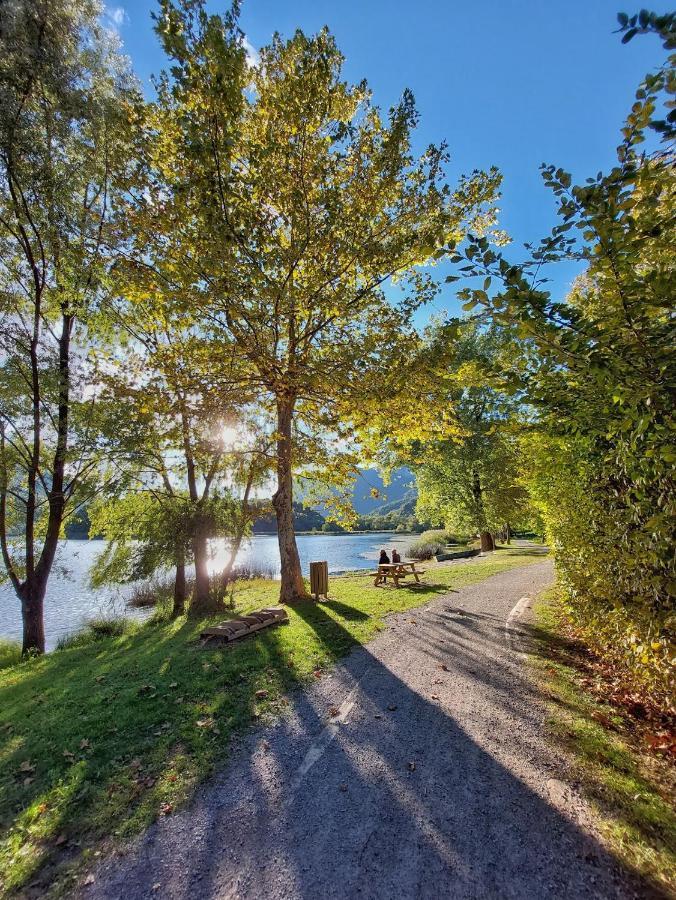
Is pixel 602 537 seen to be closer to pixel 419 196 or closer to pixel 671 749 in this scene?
pixel 671 749

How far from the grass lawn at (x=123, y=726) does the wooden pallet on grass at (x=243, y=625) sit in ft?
1.13

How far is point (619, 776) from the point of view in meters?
3.77

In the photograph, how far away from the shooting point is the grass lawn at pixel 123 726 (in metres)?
3.36

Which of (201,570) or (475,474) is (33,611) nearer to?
(201,570)

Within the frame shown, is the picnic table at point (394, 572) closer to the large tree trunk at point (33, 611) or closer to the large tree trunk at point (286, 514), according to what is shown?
the large tree trunk at point (286, 514)

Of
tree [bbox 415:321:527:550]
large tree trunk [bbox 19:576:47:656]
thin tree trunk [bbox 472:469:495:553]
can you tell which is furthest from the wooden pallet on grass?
thin tree trunk [bbox 472:469:495:553]

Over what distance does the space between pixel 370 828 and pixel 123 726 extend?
11.8 feet

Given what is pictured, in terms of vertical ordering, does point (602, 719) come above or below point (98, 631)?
above

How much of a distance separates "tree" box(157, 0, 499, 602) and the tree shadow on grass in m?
7.08

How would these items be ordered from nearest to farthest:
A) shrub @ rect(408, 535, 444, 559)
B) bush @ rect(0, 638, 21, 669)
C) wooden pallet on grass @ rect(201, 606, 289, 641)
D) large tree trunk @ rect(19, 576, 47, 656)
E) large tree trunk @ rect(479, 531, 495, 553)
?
wooden pallet on grass @ rect(201, 606, 289, 641) < bush @ rect(0, 638, 21, 669) < large tree trunk @ rect(19, 576, 47, 656) < large tree trunk @ rect(479, 531, 495, 553) < shrub @ rect(408, 535, 444, 559)

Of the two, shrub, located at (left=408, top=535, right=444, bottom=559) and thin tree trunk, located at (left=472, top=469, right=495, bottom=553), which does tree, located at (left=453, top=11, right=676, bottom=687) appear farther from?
shrub, located at (left=408, top=535, right=444, bottom=559)

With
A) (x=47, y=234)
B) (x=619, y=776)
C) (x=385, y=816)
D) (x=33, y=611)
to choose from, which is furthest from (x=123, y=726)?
(x=47, y=234)

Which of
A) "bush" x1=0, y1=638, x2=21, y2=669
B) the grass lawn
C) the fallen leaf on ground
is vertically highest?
the grass lawn

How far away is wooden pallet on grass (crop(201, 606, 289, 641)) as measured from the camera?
823cm
